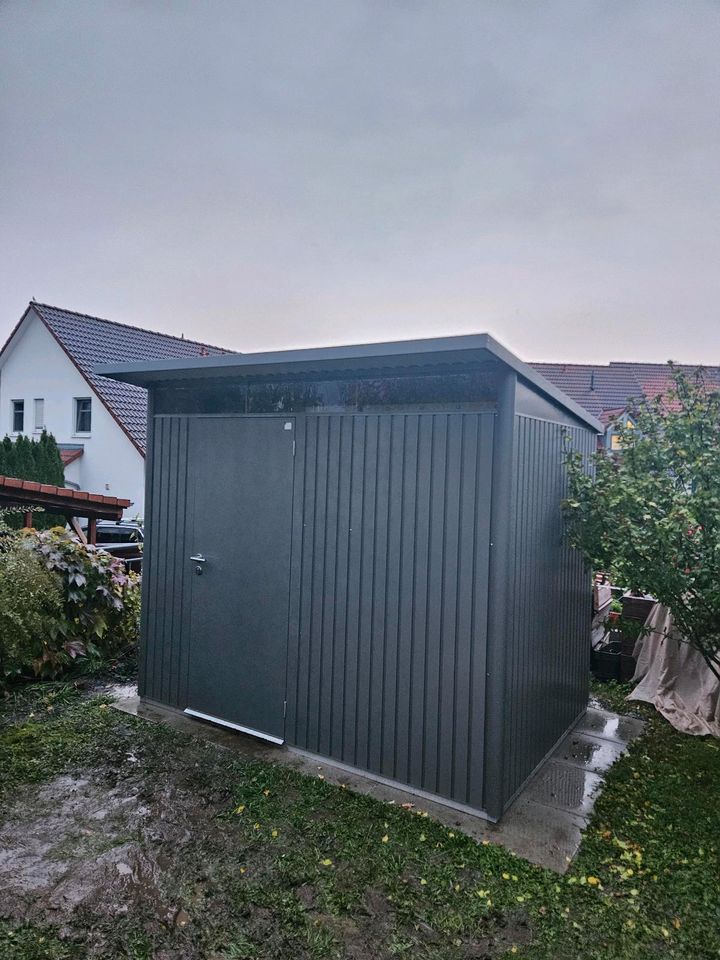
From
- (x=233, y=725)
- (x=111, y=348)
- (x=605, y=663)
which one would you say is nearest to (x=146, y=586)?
(x=233, y=725)

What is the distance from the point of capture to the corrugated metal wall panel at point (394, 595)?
3152 millimetres

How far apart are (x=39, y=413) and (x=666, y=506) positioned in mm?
14067

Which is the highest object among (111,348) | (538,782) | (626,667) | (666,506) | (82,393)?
(111,348)

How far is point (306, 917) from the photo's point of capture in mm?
2346

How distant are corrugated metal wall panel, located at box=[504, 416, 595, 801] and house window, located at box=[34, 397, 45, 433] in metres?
13.0

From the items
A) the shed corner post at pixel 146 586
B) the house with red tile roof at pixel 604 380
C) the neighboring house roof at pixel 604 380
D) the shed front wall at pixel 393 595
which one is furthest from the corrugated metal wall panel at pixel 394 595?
the neighboring house roof at pixel 604 380

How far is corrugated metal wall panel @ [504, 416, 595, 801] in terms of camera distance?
3221 mm

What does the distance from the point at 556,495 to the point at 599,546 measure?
0.40 m

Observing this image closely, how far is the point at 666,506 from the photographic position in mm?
3344

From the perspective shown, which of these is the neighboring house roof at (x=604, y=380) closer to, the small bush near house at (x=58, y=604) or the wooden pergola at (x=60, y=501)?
the wooden pergola at (x=60, y=501)

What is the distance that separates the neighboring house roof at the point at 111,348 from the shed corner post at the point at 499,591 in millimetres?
9679

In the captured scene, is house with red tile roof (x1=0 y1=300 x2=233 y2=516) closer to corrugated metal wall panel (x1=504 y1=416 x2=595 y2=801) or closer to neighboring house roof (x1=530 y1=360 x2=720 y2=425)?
corrugated metal wall panel (x1=504 y1=416 x2=595 y2=801)

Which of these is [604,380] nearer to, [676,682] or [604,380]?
[604,380]

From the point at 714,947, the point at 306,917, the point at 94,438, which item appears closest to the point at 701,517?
the point at 714,947
